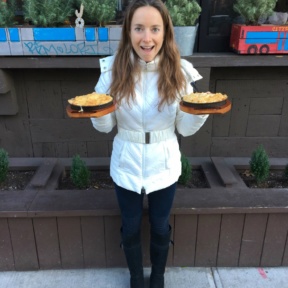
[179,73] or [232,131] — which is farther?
[232,131]

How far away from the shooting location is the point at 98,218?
2.24 m

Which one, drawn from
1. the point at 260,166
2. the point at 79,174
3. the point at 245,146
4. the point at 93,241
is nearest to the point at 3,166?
the point at 79,174

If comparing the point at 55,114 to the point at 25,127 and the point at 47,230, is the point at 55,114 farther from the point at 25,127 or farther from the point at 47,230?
the point at 47,230


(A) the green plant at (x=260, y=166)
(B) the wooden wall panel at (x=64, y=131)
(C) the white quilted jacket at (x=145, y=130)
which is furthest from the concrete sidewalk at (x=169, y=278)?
(B) the wooden wall panel at (x=64, y=131)

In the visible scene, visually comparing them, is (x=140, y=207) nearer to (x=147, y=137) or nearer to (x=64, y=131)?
(x=147, y=137)

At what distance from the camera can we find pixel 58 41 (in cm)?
239

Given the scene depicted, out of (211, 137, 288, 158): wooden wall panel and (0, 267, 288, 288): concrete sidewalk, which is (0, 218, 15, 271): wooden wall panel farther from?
(211, 137, 288, 158): wooden wall panel

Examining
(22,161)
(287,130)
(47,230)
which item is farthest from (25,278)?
(287,130)

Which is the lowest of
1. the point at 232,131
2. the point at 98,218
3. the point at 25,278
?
the point at 25,278

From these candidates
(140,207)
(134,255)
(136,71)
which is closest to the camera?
(136,71)

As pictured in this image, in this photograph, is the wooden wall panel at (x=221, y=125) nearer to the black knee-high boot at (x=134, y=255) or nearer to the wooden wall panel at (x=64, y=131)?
the wooden wall panel at (x=64, y=131)

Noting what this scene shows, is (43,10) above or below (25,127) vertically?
above

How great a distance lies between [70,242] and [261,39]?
2026mm

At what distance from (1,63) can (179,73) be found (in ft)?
4.90
